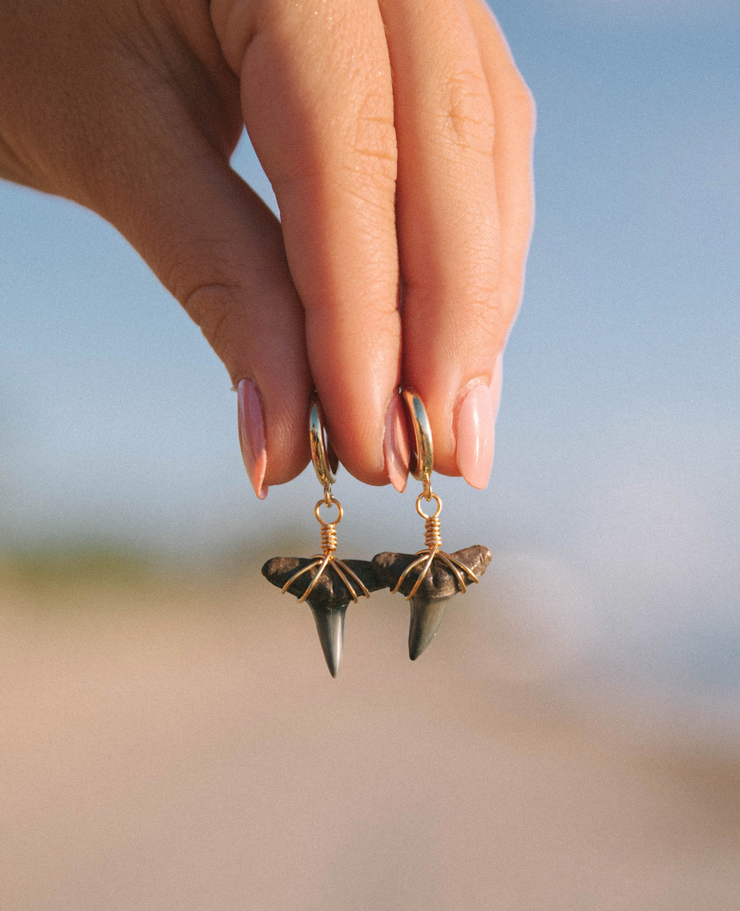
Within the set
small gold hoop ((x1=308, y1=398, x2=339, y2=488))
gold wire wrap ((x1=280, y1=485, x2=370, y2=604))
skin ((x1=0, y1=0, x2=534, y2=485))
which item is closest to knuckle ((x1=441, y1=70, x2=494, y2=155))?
skin ((x1=0, y1=0, x2=534, y2=485))

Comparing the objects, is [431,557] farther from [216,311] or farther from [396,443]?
[216,311]

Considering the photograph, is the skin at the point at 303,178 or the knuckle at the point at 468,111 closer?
the skin at the point at 303,178

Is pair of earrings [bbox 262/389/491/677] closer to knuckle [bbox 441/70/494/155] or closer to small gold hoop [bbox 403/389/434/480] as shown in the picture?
small gold hoop [bbox 403/389/434/480]

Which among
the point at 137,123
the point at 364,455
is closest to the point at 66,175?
the point at 137,123

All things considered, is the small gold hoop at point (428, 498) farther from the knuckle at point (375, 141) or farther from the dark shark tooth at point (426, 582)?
the knuckle at point (375, 141)

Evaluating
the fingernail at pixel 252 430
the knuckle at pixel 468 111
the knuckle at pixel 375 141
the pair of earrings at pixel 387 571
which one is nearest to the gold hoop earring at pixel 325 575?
the pair of earrings at pixel 387 571

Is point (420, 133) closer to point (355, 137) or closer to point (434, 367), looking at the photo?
point (355, 137)

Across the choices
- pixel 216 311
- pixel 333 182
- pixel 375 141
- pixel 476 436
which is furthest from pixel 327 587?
pixel 375 141
